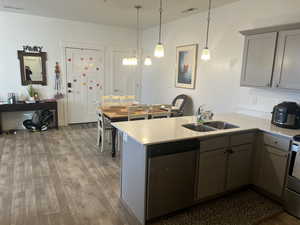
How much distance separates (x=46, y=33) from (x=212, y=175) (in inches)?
205

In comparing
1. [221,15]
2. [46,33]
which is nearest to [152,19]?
[221,15]

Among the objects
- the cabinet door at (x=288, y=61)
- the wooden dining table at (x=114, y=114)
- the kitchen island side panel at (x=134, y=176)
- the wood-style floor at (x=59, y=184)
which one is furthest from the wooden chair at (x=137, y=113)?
the cabinet door at (x=288, y=61)

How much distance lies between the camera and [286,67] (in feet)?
8.92

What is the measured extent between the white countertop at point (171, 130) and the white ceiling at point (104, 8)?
7.30 ft

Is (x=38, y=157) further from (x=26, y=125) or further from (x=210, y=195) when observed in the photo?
(x=210, y=195)

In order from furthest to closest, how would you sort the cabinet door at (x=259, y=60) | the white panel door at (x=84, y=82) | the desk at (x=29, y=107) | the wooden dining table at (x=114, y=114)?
the white panel door at (x=84, y=82) → the desk at (x=29, y=107) → the wooden dining table at (x=114, y=114) → the cabinet door at (x=259, y=60)

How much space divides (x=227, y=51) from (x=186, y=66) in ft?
3.84

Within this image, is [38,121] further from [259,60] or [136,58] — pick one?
[259,60]

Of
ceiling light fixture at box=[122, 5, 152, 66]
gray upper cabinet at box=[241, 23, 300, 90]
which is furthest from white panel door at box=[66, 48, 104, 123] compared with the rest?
gray upper cabinet at box=[241, 23, 300, 90]

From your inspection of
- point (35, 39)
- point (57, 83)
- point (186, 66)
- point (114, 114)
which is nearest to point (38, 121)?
point (57, 83)

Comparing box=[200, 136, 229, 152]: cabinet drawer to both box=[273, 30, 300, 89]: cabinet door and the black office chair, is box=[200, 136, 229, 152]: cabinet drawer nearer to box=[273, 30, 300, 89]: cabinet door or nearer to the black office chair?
box=[273, 30, 300, 89]: cabinet door

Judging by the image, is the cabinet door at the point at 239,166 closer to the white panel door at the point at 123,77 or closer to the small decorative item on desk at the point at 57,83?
the white panel door at the point at 123,77

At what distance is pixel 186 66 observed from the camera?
496cm

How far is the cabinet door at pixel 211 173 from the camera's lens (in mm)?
2383
